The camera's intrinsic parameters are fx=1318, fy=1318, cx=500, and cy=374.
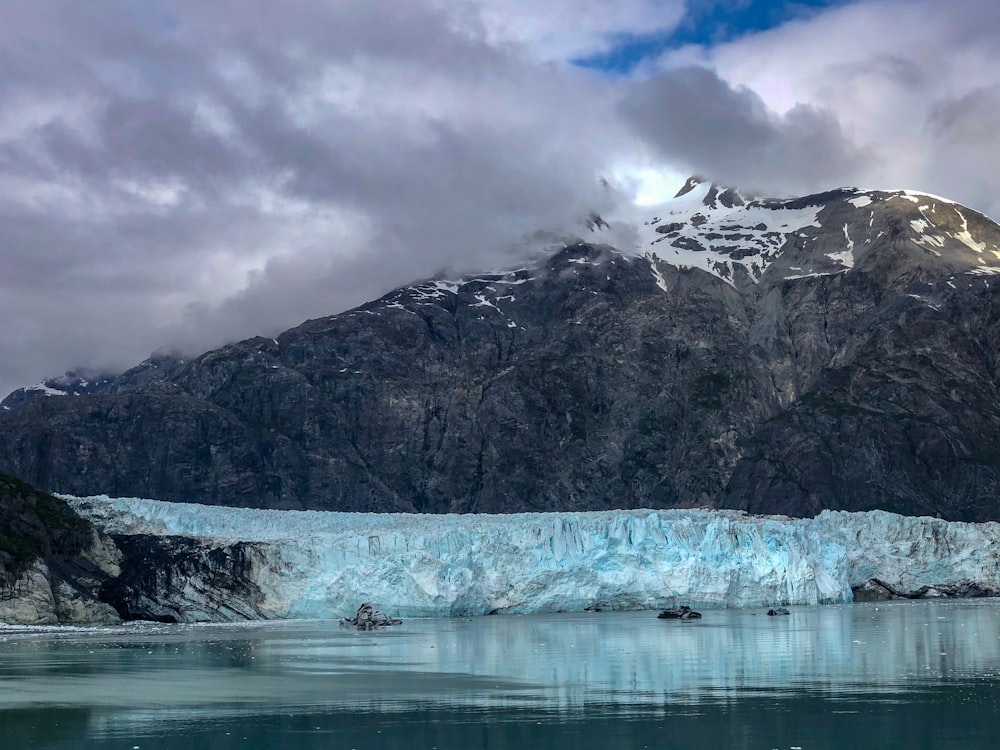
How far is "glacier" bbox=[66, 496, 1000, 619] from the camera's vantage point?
70.7 metres

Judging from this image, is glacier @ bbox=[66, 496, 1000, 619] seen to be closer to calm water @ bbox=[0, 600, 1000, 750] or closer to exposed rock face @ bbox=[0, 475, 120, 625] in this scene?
exposed rock face @ bbox=[0, 475, 120, 625]

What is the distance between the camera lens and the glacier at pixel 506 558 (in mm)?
70688

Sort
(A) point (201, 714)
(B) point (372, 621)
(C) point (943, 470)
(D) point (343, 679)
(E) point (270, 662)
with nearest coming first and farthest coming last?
(A) point (201, 714)
(D) point (343, 679)
(E) point (270, 662)
(B) point (372, 621)
(C) point (943, 470)

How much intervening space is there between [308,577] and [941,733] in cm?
4865

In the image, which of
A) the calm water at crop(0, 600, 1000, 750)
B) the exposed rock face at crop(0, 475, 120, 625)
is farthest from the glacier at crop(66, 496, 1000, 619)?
the calm water at crop(0, 600, 1000, 750)

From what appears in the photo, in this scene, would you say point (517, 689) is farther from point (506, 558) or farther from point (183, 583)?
point (506, 558)

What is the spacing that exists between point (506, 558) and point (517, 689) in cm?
4025

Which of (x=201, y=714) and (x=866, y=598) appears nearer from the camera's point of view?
(x=201, y=714)

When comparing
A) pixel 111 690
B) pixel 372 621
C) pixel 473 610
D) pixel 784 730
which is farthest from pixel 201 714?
pixel 473 610

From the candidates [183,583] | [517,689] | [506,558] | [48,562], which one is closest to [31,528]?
[48,562]

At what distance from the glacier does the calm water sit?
14.2 meters

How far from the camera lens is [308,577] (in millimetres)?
70125

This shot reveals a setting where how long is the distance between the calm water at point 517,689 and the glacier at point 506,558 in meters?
14.2

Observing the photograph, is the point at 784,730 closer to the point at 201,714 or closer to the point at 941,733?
the point at 941,733
